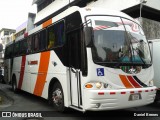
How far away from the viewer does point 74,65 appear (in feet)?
25.2

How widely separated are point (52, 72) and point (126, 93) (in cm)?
326

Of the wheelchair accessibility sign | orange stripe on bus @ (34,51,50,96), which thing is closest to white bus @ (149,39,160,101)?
the wheelchair accessibility sign

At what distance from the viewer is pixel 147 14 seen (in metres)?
20.0

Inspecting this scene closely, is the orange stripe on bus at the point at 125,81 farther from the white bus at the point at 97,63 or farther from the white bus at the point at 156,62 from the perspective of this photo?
the white bus at the point at 156,62

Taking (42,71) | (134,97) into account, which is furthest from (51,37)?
(134,97)

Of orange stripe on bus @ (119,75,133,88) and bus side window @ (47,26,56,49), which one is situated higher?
bus side window @ (47,26,56,49)

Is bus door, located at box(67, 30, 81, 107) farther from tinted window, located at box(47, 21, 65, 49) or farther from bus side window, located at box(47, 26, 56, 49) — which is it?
bus side window, located at box(47, 26, 56, 49)

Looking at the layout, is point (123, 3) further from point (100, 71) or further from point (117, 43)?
point (100, 71)

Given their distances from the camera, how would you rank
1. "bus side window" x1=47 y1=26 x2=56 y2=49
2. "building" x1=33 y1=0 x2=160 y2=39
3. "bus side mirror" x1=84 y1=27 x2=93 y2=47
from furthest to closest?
1. "building" x1=33 y1=0 x2=160 y2=39
2. "bus side window" x1=47 y1=26 x2=56 y2=49
3. "bus side mirror" x1=84 y1=27 x2=93 y2=47

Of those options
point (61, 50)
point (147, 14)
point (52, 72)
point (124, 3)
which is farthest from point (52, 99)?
point (147, 14)

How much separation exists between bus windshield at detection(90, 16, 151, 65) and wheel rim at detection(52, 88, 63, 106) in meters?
2.36

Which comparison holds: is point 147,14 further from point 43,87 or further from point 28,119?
point 28,119

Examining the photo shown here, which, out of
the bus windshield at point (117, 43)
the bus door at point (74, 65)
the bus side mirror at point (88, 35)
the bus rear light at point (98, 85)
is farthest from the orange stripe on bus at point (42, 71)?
the bus rear light at point (98, 85)

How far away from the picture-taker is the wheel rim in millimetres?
8584
